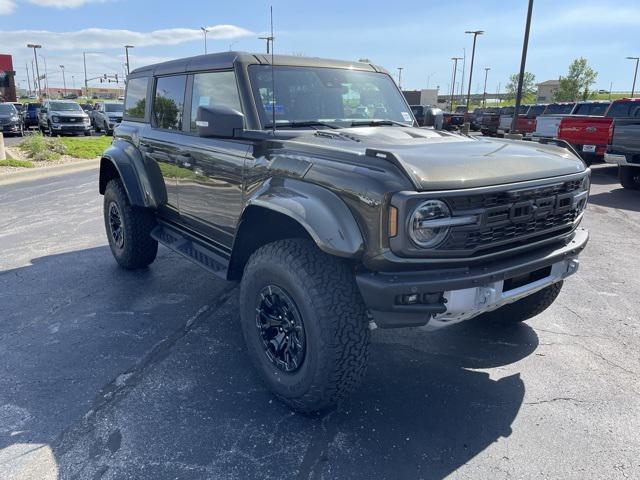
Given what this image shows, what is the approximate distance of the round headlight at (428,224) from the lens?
2.44 metres

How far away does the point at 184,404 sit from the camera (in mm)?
3045

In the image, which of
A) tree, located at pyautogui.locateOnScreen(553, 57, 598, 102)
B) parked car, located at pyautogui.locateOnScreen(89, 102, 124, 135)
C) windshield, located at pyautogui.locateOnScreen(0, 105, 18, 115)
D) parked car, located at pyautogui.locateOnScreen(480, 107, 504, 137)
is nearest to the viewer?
windshield, located at pyautogui.locateOnScreen(0, 105, 18, 115)

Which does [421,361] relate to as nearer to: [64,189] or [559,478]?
[559,478]

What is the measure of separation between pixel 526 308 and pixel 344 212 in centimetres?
203

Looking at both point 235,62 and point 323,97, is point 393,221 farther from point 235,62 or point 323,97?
point 235,62

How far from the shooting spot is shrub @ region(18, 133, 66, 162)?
14262 millimetres

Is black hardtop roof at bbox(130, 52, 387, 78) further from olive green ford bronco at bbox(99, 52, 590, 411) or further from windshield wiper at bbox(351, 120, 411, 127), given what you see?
windshield wiper at bbox(351, 120, 411, 127)

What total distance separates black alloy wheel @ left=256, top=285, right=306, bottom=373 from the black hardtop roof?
1.70 meters

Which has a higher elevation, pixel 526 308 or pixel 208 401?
pixel 526 308

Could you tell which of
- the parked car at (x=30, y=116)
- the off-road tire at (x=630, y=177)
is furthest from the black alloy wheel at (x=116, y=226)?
the parked car at (x=30, y=116)

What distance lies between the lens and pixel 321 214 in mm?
2639

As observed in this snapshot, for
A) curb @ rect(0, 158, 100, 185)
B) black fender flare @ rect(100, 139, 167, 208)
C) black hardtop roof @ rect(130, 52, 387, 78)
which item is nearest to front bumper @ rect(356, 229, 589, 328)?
black hardtop roof @ rect(130, 52, 387, 78)

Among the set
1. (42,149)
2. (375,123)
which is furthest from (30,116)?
(375,123)

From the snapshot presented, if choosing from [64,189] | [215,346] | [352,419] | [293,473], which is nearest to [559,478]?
[352,419]
